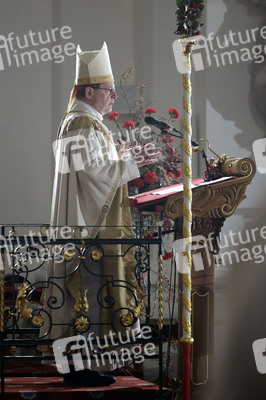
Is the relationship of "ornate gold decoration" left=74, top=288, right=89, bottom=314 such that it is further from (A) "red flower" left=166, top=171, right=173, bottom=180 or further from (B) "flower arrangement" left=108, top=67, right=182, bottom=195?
Result: (A) "red flower" left=166, top=171, right=173, bottom=180

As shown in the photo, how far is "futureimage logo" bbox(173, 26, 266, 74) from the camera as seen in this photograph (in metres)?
6.17

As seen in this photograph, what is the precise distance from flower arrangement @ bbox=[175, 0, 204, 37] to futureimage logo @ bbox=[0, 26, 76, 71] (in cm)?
335

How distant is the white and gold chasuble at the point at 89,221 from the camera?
14.3 ft

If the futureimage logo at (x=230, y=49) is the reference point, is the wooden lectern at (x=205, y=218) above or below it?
below

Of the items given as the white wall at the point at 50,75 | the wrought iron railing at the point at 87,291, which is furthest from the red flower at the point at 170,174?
the white wall at the point at 50,75

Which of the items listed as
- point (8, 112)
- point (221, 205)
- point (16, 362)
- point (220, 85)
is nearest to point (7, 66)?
point (8, 112)

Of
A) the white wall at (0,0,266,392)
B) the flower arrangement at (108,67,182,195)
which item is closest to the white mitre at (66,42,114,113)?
the flower arrangement at (108,67,182,195)

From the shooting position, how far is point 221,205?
4305 mm

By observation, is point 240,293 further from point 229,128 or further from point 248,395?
point 229,128

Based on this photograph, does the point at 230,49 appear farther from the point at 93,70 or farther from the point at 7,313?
the point at 7,313

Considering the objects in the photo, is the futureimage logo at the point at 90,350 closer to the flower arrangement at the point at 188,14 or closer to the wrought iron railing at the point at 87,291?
the wrought iron railing at the point at 87,291

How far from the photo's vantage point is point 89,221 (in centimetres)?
441

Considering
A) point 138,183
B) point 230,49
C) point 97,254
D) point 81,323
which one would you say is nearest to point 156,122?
point 97,254

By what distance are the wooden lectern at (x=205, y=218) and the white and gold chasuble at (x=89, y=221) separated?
0.24 meters
